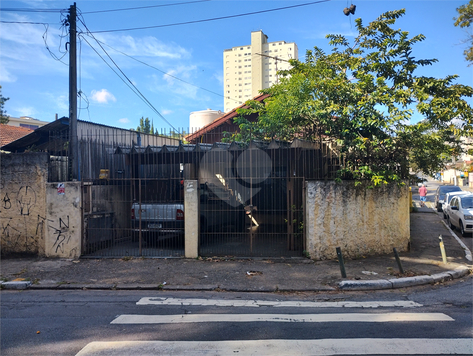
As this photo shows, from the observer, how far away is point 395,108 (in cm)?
850

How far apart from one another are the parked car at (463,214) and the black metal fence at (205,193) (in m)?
7.22

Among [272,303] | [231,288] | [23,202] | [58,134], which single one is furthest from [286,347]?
[58,134]

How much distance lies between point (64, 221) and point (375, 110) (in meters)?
8.71

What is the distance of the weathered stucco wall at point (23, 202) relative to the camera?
30.1 ft

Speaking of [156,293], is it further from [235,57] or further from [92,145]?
[235,57]

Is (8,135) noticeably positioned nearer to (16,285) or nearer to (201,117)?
(201,117)

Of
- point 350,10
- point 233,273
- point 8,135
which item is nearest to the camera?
point 233,273

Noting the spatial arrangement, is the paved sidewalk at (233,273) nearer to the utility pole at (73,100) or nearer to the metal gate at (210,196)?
the metal gate at (210,196)

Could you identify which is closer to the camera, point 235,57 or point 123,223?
point 123,223

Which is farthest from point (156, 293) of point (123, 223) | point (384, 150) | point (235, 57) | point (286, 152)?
point (235, 57)

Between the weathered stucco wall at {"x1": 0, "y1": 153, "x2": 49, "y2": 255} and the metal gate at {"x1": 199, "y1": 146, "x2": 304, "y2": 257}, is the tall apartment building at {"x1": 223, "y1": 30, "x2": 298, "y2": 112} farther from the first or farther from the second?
the weathered stucco wall at {"x1": 0, "y1": 153, "x2": 49, "y2": 255}

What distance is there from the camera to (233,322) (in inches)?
191

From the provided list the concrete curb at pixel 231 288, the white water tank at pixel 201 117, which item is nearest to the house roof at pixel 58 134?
the concrete curb at pixel 231 288

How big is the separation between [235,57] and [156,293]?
83437mm
